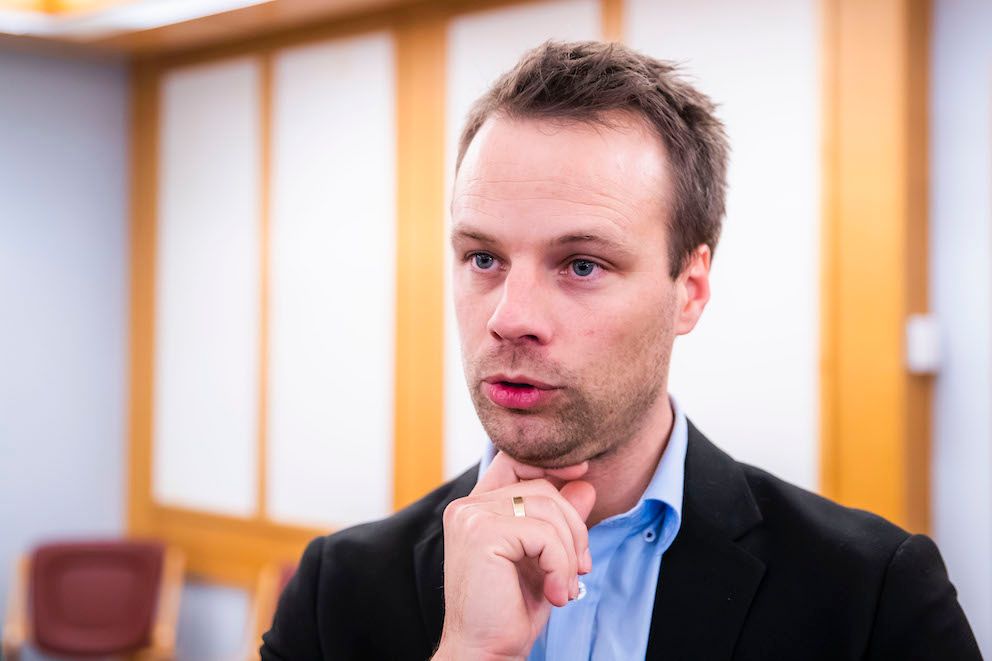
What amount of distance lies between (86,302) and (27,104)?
109 centimetres

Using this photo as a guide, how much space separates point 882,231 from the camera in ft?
10.6

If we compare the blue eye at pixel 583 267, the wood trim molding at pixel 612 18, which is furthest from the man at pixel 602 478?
the wood trim molding at pixel 612 18

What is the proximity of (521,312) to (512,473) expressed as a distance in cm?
28

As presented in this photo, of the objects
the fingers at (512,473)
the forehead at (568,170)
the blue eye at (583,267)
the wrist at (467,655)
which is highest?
the forehead at (568,170)

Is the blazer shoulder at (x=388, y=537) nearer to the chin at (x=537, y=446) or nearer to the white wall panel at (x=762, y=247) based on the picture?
the chin at (x=537, y=446)

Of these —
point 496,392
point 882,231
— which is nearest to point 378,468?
point 882,231

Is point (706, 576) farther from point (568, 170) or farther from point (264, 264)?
point (264, 264)

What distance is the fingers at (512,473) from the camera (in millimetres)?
1516

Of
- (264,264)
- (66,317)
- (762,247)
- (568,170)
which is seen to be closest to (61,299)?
(66,317)

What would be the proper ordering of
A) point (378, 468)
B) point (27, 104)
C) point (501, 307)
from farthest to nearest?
1. point (27, 104)
2. point (378, 468)
3. point (501, 307)

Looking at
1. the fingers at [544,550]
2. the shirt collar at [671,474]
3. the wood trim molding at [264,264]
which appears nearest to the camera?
the fingers at [544,550]

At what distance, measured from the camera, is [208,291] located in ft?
17.4

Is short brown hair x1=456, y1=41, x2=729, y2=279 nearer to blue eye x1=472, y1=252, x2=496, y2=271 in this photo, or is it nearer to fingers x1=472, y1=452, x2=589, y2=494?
blue eye x1=472, y1=252, x2=496, y2=271

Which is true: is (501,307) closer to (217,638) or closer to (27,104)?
(217,638)
